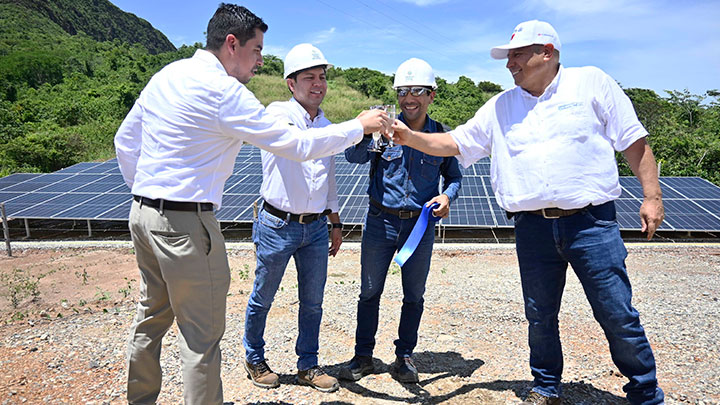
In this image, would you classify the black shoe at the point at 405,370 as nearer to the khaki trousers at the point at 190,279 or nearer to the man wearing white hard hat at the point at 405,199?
the man wearing white hard hat at the point at 405,199

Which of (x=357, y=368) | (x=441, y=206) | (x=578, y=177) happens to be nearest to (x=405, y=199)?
(x=441, y=206)

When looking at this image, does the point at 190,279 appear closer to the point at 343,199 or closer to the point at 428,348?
the point at 428,348

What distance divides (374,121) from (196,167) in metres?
1.16

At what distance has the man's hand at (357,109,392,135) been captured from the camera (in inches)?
123

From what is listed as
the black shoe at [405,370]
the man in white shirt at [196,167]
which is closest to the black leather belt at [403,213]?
the man in white shirt at [196,167]

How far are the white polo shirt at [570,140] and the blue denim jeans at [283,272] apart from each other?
1387mm

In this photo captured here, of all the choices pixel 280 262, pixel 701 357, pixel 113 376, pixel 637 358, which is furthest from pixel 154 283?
pixel 701 357

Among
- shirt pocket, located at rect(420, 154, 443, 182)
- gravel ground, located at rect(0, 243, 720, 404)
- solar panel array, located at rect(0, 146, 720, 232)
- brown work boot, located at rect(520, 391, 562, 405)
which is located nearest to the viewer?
brown work boot, located at rect(520, 391, 562, 405)

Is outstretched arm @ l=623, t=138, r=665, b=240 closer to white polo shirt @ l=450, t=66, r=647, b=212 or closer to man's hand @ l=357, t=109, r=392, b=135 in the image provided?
white polo shirt @ l=450, t=66, r=647, b=212

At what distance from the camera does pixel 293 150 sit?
273 cm

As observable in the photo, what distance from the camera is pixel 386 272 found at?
376cm

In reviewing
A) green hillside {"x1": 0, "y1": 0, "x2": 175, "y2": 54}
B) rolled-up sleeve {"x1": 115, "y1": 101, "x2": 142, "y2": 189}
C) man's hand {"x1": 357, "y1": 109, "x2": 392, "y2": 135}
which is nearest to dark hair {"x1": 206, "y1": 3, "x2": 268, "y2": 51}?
rolled-up sleeve {"x1": 115, "y1": 101, "x2": 142, "y2": 189}

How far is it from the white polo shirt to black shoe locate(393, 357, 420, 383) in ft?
4.93

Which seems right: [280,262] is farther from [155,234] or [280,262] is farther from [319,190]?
[155,234]
